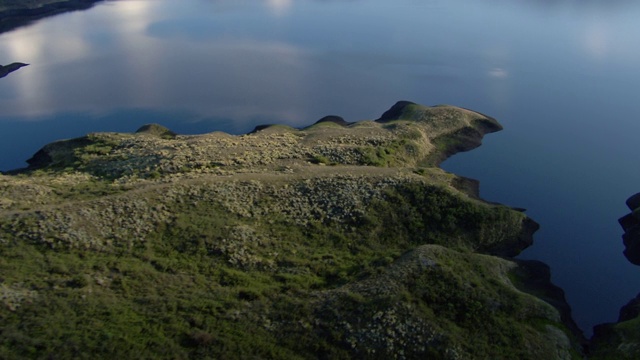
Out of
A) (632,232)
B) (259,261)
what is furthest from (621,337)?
(259,261)

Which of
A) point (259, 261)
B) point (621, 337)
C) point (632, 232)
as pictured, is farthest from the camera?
point (632, 232)

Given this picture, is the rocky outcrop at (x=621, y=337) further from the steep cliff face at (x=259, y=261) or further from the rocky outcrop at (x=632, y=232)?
the rocky outcrop at (x=632, y=232)

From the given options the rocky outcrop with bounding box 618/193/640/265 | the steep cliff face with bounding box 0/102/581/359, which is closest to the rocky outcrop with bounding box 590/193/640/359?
the steep cliff face with bounding box 0/102/581/359

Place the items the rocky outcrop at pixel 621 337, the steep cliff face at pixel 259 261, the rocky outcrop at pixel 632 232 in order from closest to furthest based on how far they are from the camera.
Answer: the steep cliff face at pixel 259 261
the rocky outcrop at pixel 621 337
the rocky outcrop at pixel 632 232

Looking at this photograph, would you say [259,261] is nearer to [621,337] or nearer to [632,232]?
[621,337]

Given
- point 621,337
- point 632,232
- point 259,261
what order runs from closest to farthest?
1. point 621,337
2. point 259,261
3. point 632,232

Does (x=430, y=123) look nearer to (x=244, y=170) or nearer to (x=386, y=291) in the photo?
(x=244, y=170)

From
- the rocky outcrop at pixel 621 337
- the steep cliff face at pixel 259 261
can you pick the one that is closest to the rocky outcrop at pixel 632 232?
the rocky outcrop at pixel 621 337

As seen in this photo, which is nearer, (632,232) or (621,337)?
(621,337)

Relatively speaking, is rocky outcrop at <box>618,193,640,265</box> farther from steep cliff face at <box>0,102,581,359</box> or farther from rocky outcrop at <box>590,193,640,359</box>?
steep cliff face at <box>0,102,581,359</box>
